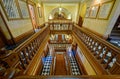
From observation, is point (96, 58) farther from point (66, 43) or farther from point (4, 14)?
point (66, 43)

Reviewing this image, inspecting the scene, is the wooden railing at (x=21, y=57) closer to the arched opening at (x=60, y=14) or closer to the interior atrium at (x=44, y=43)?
the interior atrium at (x=44, y=43)

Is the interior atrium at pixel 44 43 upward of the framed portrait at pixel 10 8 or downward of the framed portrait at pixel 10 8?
downward

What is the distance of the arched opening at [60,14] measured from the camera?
31.0 feet

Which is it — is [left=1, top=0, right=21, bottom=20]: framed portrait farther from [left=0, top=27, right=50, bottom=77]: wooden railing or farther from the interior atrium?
[left=0, top=27, right=50, bottom=77]: wooden railing

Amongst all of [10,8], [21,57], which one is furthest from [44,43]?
[21,57]

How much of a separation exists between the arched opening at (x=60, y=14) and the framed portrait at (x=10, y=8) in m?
6.13

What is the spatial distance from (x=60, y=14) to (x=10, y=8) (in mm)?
7118

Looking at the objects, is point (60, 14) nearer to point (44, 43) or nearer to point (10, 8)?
point (44, 43)

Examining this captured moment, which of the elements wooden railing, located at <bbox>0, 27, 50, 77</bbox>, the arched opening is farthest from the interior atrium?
the arched opening

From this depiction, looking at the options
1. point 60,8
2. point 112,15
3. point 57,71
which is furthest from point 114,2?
point 60,8

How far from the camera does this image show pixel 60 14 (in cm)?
980

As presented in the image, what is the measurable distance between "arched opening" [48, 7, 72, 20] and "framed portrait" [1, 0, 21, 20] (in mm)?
6130

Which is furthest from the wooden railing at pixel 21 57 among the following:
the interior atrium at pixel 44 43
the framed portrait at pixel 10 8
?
the framed portrait at pixel 10 8

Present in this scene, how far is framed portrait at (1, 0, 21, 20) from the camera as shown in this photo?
284 centimetres
